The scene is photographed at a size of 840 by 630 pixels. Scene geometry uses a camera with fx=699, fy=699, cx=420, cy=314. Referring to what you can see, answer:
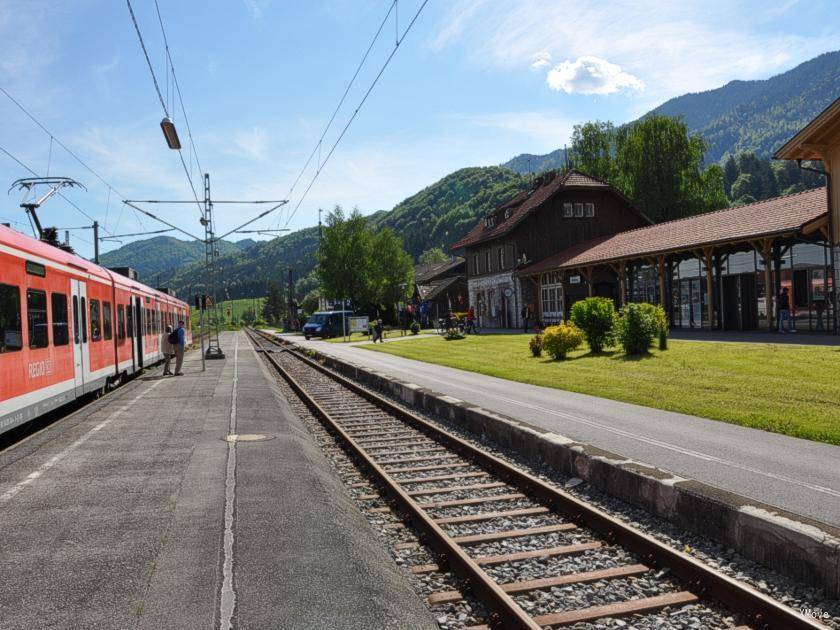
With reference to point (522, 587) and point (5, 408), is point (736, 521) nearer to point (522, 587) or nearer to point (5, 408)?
point (522, 587)

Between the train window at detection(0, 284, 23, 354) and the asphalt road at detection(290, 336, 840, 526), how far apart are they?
7.79m

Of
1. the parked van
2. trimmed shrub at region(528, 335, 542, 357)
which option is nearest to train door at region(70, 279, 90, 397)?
trimmed shrub at region(528, 335, 542, 357)

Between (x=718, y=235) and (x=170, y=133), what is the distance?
1975 centimetres

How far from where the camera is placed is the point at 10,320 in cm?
993

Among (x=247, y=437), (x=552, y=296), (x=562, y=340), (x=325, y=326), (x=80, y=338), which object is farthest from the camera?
(x=325, y=326)

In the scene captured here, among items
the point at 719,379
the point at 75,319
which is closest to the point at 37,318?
the point at 75,319

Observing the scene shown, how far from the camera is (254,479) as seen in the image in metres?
7.79

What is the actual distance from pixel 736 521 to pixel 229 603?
13.0 ft

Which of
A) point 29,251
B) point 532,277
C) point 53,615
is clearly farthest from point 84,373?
point 532,277

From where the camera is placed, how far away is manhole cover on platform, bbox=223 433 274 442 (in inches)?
409

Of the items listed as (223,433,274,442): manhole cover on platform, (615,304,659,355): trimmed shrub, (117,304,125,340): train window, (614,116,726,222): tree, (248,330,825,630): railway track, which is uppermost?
(614,116,726,222): tree

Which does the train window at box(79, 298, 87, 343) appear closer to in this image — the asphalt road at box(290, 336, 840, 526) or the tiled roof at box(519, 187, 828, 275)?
the asphalt road at box(290, 336, 840, 526)

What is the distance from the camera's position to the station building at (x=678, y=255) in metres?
23.1

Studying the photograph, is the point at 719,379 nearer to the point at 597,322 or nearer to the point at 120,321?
the point at 597,322
